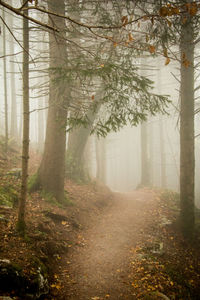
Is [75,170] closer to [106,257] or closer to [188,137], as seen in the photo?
[106,257]

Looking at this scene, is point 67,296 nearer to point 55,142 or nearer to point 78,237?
point 78,237

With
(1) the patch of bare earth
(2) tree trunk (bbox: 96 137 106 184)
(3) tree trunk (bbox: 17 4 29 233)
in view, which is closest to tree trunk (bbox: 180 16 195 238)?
(1) the patch of bare earth

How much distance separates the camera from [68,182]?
10.7 m

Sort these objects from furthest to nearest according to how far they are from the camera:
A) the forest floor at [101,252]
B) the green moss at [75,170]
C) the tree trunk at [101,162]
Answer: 1. the tree trunk at [101,162]
2. the green moss at [75,170]
3. the forest floor at [101,252]

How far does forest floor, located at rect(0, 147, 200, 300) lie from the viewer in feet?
13.8

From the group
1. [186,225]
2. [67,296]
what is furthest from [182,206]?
[67,296]

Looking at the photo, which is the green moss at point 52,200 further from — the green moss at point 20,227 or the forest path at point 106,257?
the green moss at point 20,227

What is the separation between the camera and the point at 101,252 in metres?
5.77

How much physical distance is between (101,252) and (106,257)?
0.26 meters

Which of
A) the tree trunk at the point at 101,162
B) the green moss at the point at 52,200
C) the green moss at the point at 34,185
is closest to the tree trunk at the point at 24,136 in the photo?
the green moss at the point at 52,200

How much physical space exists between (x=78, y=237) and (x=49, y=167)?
3.05 m

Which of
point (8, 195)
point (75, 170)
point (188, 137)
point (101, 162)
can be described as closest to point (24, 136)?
point (8, 195)

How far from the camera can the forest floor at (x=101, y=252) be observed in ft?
13.8

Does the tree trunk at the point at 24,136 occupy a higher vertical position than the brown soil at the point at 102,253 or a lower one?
higher
